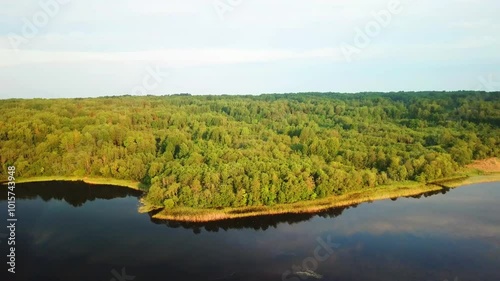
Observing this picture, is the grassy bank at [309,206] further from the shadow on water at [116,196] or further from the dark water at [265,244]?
the dark water at [265,244]

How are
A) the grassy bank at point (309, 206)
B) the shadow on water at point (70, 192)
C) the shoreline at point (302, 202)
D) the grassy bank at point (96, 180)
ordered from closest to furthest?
the grassy bank at point (309, 206)
the shoreline at point (302, 202)
the shadow on water at point (70, 192)
the grassy bank at point (96, 180)

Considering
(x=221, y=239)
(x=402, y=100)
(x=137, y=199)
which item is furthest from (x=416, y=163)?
(x=402, y=100)

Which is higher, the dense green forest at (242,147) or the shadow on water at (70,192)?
the dense green forest at (242,147)

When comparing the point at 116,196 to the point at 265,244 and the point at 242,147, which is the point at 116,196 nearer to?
the point at 242,147

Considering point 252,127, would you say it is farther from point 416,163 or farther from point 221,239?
point 221,239

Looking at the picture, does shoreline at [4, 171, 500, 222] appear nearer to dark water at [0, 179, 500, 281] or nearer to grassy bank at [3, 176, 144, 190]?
grassy bank at [3, 176, 144, 190]

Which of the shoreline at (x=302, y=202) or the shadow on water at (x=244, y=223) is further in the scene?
the shoreline at (x=302, y=202)

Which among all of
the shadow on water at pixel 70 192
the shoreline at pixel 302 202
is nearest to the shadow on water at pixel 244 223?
the shoreline at pixel 302 202
